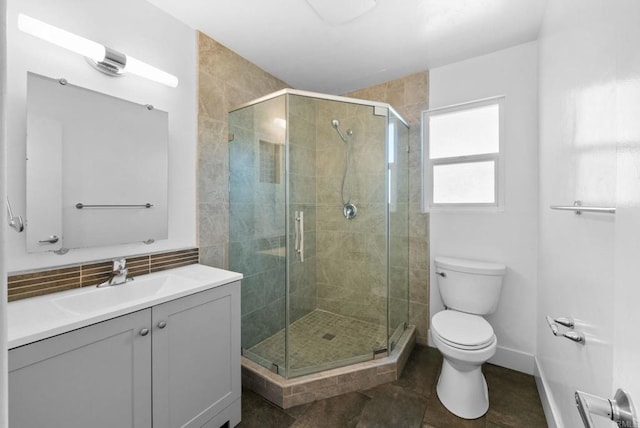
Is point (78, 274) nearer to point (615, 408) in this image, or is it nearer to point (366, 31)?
point (615, 408)

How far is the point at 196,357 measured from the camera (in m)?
1.31

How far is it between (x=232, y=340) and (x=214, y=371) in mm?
164

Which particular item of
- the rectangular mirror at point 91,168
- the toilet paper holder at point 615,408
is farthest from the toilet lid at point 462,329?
the rectangular mirror at point 91,168

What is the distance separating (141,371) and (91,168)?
102 centimetres

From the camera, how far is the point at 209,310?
1372mm

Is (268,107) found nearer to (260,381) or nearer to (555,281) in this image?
(260,381)

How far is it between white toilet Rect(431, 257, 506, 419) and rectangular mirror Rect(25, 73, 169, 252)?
190cm

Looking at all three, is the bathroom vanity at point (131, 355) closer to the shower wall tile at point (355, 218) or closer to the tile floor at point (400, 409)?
the tile floor at point (400, 409)

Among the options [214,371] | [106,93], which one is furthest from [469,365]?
[106,93]

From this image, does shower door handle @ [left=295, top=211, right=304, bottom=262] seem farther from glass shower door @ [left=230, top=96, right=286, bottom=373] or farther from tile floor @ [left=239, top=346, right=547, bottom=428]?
tile floor @ [left=239, top=346, right=547, bottom=428]

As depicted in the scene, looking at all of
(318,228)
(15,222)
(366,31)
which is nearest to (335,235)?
(318,228)

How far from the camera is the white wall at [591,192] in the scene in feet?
1.42

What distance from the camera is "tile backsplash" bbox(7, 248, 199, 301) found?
1.16 m

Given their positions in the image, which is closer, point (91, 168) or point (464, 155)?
point (91, 168)
